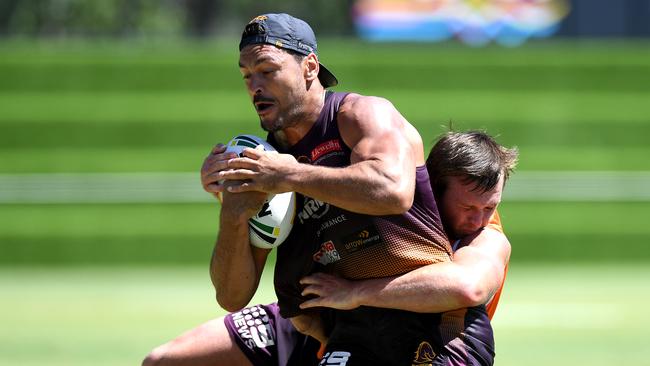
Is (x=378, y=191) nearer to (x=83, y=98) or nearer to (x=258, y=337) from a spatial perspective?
(x=258, y=337)

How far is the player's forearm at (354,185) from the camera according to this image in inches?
153

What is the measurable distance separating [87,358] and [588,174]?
29.4 feet

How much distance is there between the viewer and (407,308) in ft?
13.3

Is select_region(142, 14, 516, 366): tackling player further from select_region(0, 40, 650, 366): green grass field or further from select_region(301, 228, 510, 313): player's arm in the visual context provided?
select_region(0, 40, 650, 366): green grass field

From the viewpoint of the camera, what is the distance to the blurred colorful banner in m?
15.2

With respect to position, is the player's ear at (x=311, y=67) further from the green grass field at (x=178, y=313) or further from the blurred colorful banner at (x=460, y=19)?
the blurred colorful banner at (x=460, y=19)

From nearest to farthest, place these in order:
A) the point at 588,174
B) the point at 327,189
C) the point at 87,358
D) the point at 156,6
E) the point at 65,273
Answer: the point at 327,189
the point at 87,358
the point at 65,273
the point at 588,174
the point at 156,6

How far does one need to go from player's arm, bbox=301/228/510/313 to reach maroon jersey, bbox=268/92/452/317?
60 millimetres

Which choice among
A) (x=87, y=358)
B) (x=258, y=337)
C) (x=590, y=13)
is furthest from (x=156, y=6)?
(x=258, y=337)

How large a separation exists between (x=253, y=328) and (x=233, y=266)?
0.57 m

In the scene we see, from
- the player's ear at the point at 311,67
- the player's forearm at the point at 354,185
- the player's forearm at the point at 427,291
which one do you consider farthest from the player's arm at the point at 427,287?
the player's ear at the point at 311,67

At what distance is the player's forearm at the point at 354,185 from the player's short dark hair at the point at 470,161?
1.59ft

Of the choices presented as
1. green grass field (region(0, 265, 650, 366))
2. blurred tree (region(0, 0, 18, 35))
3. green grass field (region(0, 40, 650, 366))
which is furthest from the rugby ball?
blurred tree (region(0, 0, 18, 35))

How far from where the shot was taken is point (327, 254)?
4285mm
